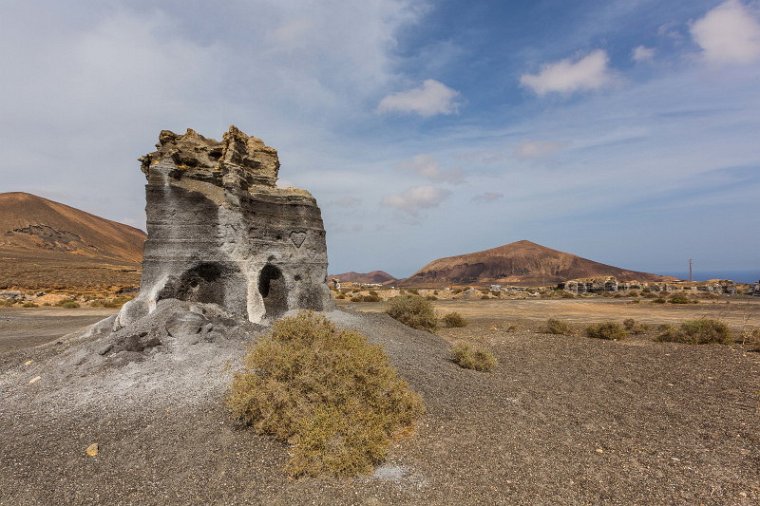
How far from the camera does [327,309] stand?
1306cm

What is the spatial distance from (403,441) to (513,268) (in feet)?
261

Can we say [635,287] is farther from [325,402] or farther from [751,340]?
[325,402]

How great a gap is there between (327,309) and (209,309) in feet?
12.3

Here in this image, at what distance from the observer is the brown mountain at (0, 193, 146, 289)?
37.0m

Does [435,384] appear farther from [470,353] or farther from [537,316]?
[537,316]

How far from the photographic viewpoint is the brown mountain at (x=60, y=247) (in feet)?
121

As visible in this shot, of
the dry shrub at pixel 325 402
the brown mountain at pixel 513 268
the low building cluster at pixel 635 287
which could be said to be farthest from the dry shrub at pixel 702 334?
the brown mountain at pixel 513 268

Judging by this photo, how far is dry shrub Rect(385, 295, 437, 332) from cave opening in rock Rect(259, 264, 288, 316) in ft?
19.7

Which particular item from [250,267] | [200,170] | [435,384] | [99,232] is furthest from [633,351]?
[99,232]

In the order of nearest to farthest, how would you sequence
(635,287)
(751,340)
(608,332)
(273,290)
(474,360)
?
(474,360)
(273,290)
(751,340)
(608,332)
(635,287)

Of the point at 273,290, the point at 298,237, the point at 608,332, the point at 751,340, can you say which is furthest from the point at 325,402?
the point at 751,340

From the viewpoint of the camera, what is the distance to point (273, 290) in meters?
12.6

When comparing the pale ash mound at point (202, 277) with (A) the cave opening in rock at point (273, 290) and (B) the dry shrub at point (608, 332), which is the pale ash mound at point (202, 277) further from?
(B) the dry shrub at point (608, 332)

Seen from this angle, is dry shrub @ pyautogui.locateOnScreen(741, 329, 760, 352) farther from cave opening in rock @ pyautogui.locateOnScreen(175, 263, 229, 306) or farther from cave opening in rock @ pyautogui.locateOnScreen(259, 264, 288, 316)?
cave opening in rock @ pyautogui.locateOnScreen(175, 263, 229, 306)
